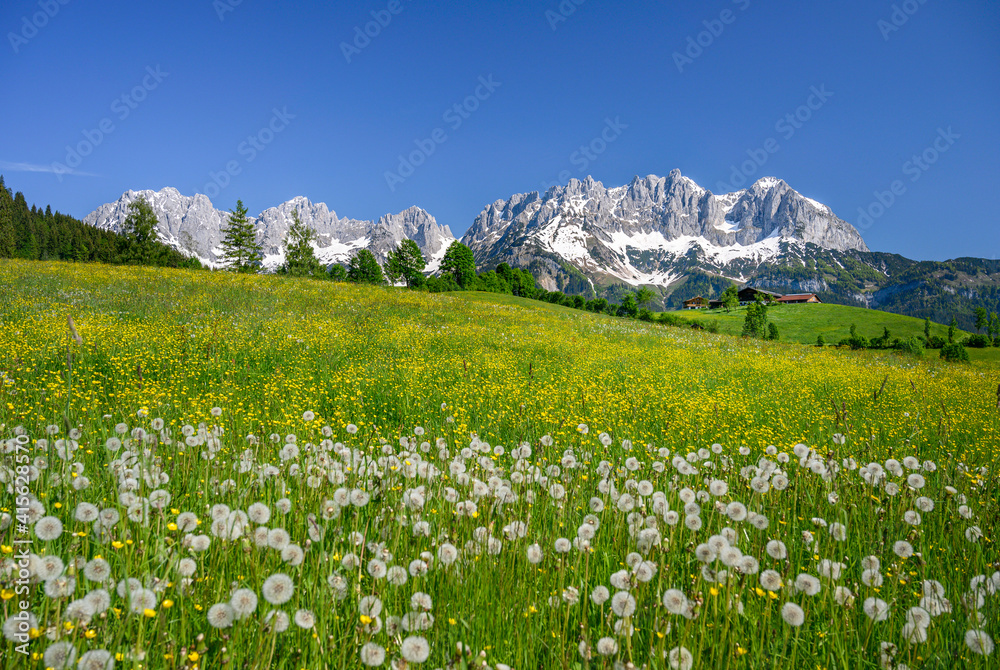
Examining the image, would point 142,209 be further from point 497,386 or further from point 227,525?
point 227,525

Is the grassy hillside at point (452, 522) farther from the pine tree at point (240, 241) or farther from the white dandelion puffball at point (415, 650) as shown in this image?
the pine tree at point (240, 241)

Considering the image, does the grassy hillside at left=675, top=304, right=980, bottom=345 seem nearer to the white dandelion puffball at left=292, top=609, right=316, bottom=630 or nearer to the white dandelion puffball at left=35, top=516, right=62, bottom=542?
the white dandelion puffball at left=292, top=609, right=316, bottom=630

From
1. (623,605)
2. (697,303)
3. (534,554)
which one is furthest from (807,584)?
(697,303)

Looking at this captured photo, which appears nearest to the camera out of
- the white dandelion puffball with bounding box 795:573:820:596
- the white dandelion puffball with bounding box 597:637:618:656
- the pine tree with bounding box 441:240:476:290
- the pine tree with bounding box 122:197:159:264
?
the white dandelion puffball with bounding box 597:637:618:656

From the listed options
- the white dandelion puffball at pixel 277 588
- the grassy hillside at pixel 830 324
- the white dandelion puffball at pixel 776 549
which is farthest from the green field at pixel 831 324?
the white dandelion puffball at pixel 277 588

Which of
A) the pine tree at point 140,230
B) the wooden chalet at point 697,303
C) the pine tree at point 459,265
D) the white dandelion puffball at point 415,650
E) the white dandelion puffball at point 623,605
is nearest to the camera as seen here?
the white dandelion puffball at point 415,650

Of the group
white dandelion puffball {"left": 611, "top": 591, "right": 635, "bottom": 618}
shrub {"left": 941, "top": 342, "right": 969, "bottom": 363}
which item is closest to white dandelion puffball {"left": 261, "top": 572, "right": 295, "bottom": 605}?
white dandelion puffball {"left": 611, "top": 591, "right": 635, "bottom": 618}

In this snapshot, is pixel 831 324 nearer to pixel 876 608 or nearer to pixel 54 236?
pixel 876 608

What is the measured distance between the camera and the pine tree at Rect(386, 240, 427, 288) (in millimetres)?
80938

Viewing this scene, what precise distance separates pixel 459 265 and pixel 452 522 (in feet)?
276

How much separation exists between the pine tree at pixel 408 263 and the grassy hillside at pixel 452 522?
7467 cm

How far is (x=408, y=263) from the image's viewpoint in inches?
3187

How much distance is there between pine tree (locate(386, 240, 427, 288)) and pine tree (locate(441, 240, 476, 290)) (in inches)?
203

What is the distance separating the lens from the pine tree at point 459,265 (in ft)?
276
